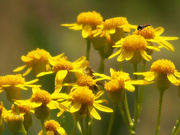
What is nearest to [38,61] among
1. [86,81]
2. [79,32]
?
[86,81]

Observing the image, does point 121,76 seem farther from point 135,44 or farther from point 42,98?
point 42,98

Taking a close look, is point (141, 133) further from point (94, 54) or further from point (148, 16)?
point (148, 16)

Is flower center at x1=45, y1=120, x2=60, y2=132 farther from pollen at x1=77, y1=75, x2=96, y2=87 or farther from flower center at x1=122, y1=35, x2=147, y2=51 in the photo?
flower center at x1=122, y1=35, x2=147, y2=51

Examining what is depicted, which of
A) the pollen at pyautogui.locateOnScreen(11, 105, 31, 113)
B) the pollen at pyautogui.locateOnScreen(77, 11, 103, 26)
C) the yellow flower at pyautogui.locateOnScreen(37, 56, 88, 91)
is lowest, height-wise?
the pollen at pyautogui.locateOnScreen(11, 105, 31, 113)

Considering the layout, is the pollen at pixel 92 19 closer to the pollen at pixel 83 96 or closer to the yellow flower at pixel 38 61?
the yellow flower at pixel 38 61

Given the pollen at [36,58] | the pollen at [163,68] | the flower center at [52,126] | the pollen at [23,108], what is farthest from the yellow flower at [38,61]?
the pollen at [163,68]

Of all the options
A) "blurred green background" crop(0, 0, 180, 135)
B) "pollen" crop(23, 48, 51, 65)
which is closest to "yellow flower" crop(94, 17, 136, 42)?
"pollen" crop(23, 48, 51, 65)
